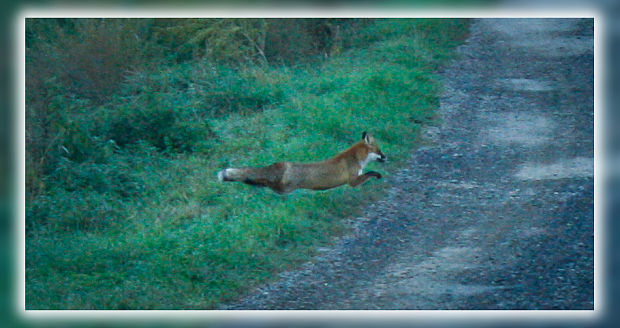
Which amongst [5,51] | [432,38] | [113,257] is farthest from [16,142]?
[432,38]

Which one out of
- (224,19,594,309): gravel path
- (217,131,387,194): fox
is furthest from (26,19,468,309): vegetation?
(224,19,594,309): gravel path

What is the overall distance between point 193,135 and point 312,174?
1.98 meters

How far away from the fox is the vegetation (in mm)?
130

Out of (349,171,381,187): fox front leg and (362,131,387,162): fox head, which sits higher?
(362,131,387,162): fox head

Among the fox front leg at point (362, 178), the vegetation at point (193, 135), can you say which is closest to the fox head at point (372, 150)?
the fox front leg at point (362, 178)

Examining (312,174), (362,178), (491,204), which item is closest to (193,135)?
(312,174)

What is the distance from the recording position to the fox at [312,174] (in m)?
6.68

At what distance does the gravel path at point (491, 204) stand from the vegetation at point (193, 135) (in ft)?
0.93

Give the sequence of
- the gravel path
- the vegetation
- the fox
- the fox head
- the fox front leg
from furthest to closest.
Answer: the fox head
the fox front leg
the fox
the vegetation
the gravel path

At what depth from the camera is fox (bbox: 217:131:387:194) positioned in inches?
263

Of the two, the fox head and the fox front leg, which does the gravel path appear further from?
the fox head

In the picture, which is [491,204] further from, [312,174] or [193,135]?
[193,135]

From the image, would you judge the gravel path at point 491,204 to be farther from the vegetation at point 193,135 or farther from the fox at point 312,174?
the fox at point 312,174

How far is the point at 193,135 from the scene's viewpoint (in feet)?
26.9
